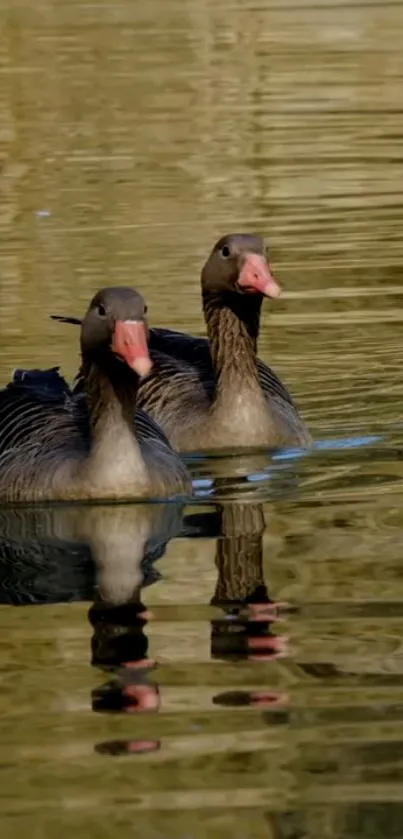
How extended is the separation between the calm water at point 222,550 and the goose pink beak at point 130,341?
0.94 metres

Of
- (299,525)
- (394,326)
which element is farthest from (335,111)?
(299,525)

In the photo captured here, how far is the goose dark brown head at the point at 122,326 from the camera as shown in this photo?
11.5 meters

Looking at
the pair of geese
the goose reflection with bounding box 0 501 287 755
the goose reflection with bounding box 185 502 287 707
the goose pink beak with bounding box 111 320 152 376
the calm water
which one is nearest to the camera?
the calm water

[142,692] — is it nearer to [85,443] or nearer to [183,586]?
[183,586]

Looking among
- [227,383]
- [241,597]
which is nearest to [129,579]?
[241,597]

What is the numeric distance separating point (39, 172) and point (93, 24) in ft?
54.8

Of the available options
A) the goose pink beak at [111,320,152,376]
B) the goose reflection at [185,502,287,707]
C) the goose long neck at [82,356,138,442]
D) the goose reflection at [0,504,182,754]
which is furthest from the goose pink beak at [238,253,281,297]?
the goose pink beak at [111,320,152,376]

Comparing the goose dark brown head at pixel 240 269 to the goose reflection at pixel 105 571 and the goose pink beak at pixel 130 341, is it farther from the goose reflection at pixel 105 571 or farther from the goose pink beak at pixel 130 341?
the goose pink beak at pixel 130 341

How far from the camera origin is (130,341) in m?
11.6

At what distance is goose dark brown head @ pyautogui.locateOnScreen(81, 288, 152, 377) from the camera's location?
11.5 m

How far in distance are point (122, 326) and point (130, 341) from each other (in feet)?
0.31

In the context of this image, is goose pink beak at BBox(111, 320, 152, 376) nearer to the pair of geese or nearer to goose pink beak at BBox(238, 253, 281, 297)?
the pair of geese

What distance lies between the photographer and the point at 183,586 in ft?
34.8

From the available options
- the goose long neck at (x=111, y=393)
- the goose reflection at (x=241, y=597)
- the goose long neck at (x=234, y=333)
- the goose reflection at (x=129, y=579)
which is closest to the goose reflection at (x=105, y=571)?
the goose reflection at (x=129, y=579)
